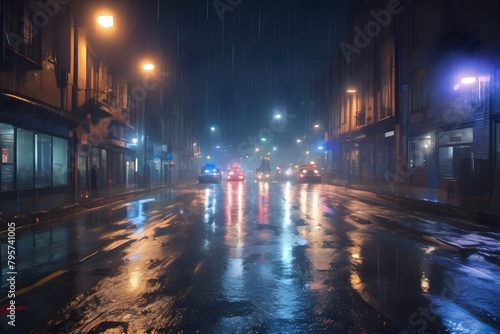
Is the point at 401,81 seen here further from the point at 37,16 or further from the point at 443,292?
the point at 443,292

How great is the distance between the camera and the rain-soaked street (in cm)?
444

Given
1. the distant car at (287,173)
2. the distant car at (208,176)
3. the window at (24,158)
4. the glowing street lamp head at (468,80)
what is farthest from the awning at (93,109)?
the distant car at (287,173)

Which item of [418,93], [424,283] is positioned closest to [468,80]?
[418,93]

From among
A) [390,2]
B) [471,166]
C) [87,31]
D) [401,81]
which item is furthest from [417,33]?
[87,31]

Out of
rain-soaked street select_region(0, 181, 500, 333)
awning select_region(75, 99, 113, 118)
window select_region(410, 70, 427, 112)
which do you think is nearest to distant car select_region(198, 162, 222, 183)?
awning select_region(75, 99, 113, 118)

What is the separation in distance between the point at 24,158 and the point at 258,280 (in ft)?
56.9

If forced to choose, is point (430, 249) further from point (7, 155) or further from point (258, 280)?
point (7, 155)

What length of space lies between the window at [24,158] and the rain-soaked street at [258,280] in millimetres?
9365

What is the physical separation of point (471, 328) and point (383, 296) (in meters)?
1.19

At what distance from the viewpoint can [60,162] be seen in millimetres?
23812

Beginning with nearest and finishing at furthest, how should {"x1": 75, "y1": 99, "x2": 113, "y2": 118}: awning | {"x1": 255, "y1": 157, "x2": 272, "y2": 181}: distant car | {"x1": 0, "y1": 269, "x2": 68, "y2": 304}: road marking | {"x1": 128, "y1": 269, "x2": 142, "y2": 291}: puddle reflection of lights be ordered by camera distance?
{"x1": 0, "y1": 269, "x2": 68, "y2": 304}: road marking → {"x1": 128, "y1": 269, "x2": 142, "y2": 291}: puddle reflection of lights → {"x1": 75, "y1": 99, "x2": 113, "y2": 118}: awning → {"x1": 255, "y1": 157, "x2": 272, "y2": 181}: distant car

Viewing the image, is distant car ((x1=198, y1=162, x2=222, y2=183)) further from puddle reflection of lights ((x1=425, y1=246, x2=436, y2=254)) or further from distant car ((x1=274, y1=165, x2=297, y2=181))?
puddle reflection of lights ((x1=425, y1=246, x2=436, y2=254))

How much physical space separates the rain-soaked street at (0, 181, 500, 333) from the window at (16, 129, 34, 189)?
9.36m

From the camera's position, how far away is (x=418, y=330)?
419 centimetres
